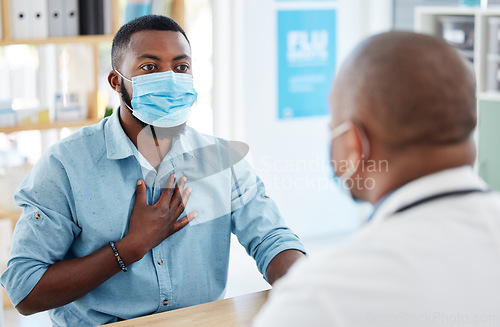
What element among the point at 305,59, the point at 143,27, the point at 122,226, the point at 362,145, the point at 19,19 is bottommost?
the point at 122,226

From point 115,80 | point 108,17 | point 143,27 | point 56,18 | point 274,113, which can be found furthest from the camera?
point 274,113

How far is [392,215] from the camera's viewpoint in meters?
0.82

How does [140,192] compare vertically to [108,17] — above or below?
below

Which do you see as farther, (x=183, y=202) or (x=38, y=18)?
(x=38, y=18)

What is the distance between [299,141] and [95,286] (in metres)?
2.98

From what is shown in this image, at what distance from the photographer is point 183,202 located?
1.61 meters

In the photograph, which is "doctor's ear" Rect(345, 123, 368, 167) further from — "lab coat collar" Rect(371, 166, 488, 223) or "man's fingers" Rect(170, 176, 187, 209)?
"man's fingers" Rect(170, 176, 187, 209)

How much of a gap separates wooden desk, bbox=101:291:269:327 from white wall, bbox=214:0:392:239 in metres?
2.70

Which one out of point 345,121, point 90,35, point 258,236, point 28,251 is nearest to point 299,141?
point 90,35

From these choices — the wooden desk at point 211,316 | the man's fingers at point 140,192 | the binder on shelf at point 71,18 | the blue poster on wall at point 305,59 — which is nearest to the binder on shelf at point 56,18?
the binder on shelf at point 71,18

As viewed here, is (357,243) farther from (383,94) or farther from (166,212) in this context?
(166,212)

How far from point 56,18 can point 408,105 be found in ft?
9.31

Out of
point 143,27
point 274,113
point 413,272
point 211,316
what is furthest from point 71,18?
point 413,272

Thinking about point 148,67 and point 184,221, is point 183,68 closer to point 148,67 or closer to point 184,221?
point 148,67
